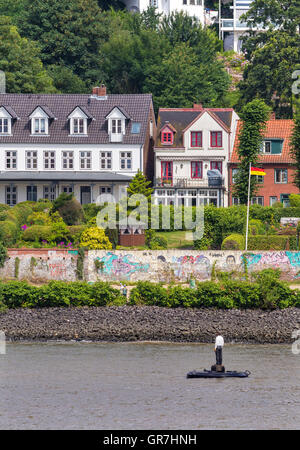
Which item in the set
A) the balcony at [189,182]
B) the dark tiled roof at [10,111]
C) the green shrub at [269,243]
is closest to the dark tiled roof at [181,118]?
the balcony at [189,182]

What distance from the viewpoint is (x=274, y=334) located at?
185 feet

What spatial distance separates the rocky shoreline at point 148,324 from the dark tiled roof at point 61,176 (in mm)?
24407

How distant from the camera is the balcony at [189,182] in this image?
281 feet

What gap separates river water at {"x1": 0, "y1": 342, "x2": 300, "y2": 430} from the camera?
4291 cm

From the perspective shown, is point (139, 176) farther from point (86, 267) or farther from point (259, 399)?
point (259, 399)

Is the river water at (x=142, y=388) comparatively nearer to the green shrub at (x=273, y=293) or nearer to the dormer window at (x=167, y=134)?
the green shrub at (x=273, y=293)

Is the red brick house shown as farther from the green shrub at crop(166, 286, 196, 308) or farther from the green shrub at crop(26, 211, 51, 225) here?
the green shrub at crop(166, 286, 196, 308)

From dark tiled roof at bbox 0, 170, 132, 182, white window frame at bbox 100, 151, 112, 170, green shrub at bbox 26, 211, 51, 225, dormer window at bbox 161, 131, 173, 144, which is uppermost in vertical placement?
dormer window at bbox 161, 131, 173, 144

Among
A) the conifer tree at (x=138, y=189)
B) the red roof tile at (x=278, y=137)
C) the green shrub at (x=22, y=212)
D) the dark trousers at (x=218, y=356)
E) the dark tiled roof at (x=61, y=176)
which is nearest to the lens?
the dark trousers at (x=218, y=356)

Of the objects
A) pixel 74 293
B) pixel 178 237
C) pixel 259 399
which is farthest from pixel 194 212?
pixel 259 399

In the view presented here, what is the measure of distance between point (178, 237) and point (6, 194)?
1816cm

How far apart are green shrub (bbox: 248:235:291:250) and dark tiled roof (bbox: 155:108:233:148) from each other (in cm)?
2292

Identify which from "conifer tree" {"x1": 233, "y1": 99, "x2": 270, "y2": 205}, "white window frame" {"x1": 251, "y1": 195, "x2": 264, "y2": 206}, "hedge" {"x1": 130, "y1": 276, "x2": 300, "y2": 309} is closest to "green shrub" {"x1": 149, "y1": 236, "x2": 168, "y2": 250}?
"hedge" {"x1": 130, "y1": 276, "x2": 300, "y2": 309}

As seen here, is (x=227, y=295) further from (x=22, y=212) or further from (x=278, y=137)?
(x=278, y=137)
